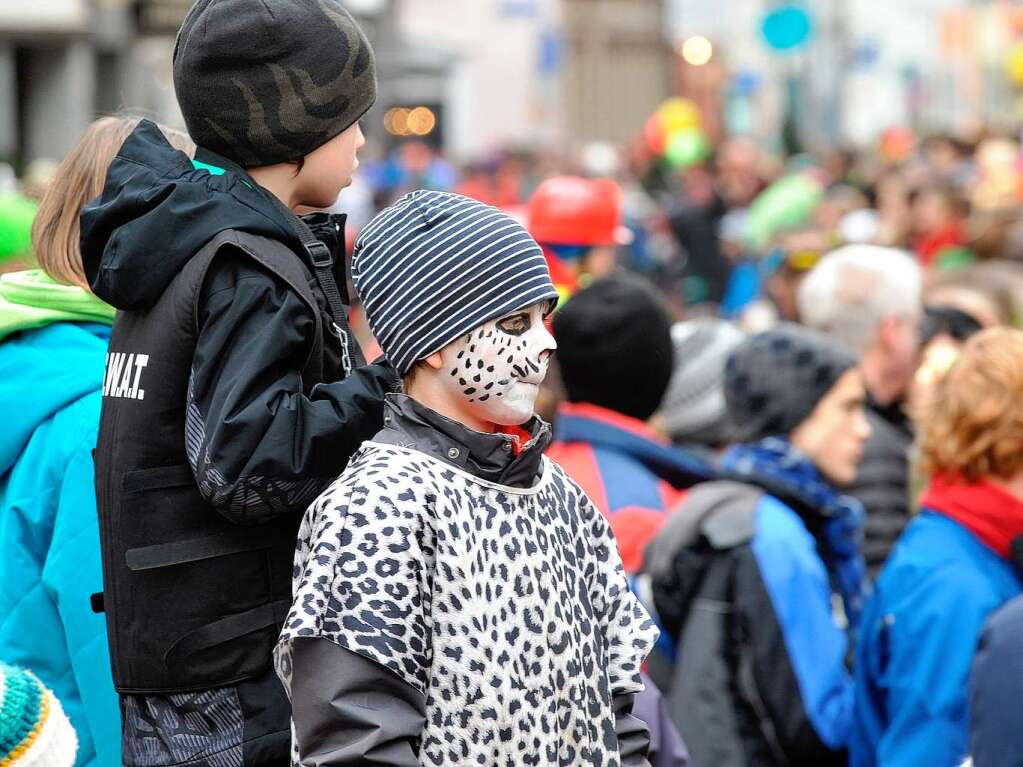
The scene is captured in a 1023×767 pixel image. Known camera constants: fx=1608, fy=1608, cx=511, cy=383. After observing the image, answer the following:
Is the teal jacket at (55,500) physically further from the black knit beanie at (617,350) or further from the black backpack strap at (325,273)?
the black knit beanie at (617,350)

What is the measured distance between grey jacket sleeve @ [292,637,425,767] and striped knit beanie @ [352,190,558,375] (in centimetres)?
51

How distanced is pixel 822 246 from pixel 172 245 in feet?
19.3

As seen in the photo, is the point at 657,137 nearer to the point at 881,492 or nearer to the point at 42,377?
the point at 881,492

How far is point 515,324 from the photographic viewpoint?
2.57 metres

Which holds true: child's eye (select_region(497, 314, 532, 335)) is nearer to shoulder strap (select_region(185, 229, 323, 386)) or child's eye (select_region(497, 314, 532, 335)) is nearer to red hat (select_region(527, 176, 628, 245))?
shoulder strap (select_region(185, 229, 323, 386))

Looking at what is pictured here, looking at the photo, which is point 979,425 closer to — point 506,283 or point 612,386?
point 612,386

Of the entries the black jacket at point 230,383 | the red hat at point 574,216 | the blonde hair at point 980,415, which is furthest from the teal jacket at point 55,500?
the red hat at point 574,216

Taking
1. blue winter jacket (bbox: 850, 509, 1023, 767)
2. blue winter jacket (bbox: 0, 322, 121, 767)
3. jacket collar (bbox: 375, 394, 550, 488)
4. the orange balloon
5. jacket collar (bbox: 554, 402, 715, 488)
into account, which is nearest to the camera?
jacket collar (bbox: 375, 394, 550, 488)

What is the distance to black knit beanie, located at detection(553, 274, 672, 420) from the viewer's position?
484 cm

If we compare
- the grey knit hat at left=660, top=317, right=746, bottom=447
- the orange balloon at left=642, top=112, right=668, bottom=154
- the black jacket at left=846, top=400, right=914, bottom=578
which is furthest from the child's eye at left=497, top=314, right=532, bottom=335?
the orange balloon at left=642, top=112, right=668, bottom=154

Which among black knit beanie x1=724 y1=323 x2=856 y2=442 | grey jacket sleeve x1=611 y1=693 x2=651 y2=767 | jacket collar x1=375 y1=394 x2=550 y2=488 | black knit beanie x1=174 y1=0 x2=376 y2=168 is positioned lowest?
black knit beanie x1=724 y1=323 x2=856 y2=442

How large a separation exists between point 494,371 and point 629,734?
2.16ft

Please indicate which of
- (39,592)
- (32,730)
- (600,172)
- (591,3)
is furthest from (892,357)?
(591,3)

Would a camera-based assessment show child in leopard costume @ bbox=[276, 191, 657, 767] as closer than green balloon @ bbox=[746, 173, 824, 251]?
Yes
